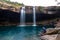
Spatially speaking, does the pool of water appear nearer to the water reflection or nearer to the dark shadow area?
the water reflection

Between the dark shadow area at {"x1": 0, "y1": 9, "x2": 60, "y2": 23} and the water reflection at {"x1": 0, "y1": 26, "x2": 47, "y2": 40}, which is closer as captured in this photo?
the water reflection at {"x1": 0, "y1": 26, "x2": 47, "y2": 40}

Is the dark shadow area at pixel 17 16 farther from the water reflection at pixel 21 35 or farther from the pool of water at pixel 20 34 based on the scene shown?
the water reflection at pixel 21 35

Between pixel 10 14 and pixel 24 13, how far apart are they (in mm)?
2383

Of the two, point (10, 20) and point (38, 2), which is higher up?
point (38, 2)

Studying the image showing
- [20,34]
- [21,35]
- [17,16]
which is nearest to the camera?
[21,35]

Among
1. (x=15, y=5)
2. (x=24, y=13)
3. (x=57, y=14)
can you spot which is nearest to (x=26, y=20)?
(x=24, y=13)

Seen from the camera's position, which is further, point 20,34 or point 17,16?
point 17,16

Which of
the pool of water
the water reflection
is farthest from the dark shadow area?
the water reflection

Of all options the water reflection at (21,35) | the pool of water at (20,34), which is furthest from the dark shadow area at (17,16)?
the water reflection at (21,35)

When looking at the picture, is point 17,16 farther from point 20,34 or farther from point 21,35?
point 21,35

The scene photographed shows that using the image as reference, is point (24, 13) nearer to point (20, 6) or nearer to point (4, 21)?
point (20, 6)

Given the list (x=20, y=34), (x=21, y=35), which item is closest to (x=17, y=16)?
(x=20, y=34)

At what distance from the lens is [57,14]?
29.0m

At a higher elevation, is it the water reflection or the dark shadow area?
the dark shadow area
